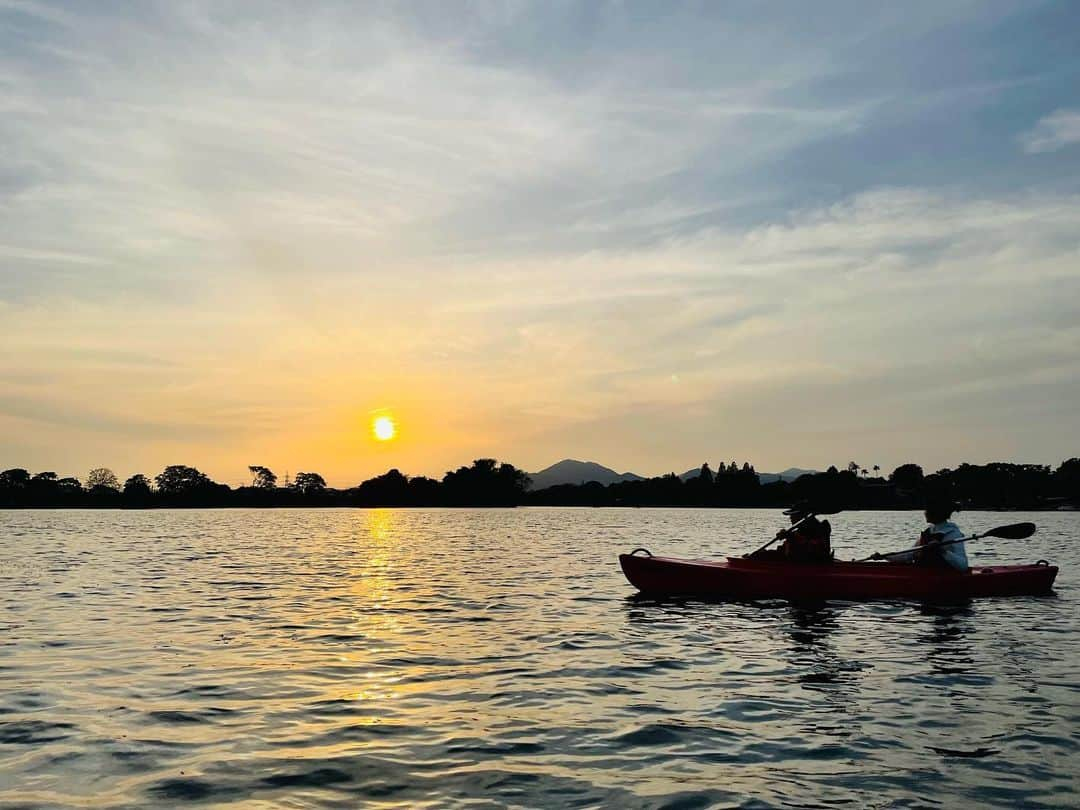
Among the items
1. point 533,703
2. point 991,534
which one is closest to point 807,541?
point 991,534

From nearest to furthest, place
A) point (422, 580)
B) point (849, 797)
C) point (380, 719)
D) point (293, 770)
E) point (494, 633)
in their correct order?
point (849, 797) → point (293, 770) → point (380, 719) → point (494, 633) → point (422, 580)

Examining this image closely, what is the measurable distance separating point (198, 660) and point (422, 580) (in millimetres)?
16062

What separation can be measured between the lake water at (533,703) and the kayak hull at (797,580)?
656mm

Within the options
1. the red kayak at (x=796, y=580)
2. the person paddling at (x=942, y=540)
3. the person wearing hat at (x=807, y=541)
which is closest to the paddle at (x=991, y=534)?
the person paddling at (x=942, y=540)

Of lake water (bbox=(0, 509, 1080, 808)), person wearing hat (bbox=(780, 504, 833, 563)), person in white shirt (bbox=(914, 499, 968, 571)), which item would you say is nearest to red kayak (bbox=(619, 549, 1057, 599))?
person wearing hat (bbox=(780, 504, 833, 563))

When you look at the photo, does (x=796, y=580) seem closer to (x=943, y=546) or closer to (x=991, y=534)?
(x=943, y=546)

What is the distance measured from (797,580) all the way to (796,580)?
0.03m

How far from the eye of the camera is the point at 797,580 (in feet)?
72.5

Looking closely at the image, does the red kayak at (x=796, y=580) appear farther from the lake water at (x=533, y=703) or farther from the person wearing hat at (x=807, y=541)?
the lake water at (x=533, y=703)

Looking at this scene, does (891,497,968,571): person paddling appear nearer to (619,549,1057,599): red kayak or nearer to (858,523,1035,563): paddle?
(858,523,1035,563): paddle

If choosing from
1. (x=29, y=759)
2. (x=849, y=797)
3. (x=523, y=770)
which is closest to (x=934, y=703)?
(x=849, y=797)

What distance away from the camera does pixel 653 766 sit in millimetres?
8484

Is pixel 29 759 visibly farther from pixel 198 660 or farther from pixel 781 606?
pixel 781 606

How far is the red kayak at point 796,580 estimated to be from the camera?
2208 centimetres
